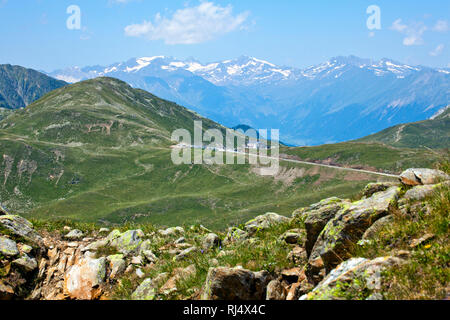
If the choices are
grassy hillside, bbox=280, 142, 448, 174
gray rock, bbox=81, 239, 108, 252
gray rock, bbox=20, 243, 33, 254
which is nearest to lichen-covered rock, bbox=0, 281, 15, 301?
gray rock, bbox=20, 243, 33, 254

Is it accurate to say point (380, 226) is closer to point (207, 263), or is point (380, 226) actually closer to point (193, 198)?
point (207, 263)

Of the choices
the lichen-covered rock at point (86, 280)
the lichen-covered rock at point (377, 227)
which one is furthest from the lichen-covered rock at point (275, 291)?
the lichen-covered rock at point (86, 280)

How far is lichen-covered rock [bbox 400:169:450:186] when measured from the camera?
8070 millimetres

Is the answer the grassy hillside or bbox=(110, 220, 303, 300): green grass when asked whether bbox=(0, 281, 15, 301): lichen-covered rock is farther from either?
the grassy hillside

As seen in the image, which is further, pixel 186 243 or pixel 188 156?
pixel 188 156

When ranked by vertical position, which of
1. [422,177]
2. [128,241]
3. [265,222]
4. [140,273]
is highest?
[422,177]

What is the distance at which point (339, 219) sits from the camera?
295 inches

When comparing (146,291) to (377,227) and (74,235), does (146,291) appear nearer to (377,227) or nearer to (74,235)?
(377,227)

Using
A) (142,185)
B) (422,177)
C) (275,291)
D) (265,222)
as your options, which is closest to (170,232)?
(265,222)

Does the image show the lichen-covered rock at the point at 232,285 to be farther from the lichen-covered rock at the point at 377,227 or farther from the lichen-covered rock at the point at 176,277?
the lichen-covered rock at the point at 377,227

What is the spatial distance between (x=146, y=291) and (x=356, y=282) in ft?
17.8

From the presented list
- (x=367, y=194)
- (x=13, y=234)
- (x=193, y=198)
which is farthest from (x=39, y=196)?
(x=367, y=194)

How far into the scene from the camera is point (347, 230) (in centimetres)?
707
